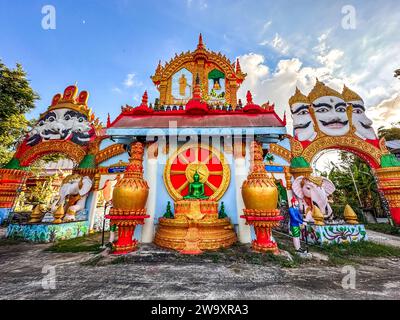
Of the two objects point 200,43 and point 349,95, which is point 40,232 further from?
point 349,95

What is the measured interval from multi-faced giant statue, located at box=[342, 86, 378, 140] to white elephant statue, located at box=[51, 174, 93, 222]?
17853 mm

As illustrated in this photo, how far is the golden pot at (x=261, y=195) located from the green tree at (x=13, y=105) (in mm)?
16209

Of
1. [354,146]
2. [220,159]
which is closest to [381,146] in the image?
[354,146]

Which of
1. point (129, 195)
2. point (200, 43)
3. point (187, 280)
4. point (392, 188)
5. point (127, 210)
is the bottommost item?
point (187, 280)

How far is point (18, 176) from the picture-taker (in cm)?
1251

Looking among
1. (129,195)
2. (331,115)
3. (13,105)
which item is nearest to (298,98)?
(331,115)

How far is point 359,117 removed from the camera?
1262 cm

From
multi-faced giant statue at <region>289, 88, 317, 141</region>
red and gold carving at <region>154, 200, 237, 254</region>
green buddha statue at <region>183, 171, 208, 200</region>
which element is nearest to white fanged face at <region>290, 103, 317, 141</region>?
multi-faced giant statue at <region>289, 88, 317, 141</region>

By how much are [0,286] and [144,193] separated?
3.36 metres

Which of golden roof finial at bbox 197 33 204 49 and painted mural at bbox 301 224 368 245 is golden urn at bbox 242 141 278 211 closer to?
painted mural at bbox 301 224 368 245

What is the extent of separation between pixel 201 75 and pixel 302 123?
7590 mm

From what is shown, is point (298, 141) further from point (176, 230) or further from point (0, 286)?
point (0, 286)

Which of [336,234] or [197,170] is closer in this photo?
[197,170]

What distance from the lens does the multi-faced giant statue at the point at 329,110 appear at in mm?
12484
